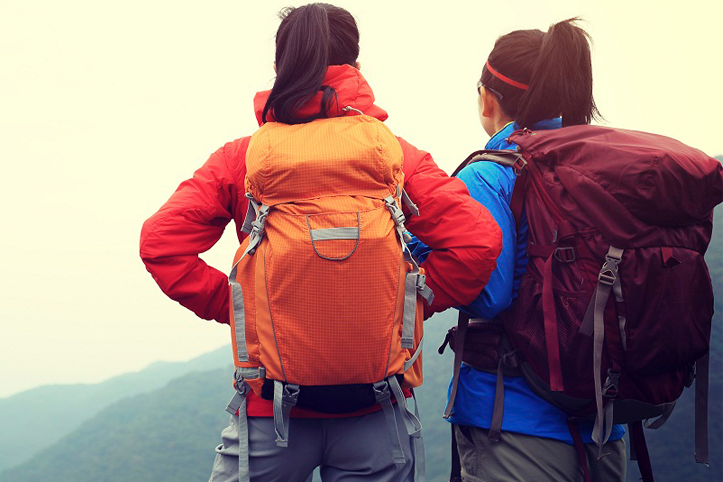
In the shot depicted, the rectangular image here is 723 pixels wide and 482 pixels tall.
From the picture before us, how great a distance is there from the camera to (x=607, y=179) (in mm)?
1835

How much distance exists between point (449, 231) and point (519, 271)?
304 mm

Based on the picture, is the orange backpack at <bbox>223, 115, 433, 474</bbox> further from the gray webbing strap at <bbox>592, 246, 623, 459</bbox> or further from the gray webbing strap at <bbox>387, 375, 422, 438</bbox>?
A: the gray webbing strap at <bbox>592, 246, 623, 459</bbox>

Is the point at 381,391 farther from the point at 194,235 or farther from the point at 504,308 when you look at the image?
the point at 194,235

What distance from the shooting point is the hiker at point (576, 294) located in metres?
1.83

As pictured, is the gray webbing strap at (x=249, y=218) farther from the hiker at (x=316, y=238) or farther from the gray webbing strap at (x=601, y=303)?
the gray webbing strap at (x=601, y=303)

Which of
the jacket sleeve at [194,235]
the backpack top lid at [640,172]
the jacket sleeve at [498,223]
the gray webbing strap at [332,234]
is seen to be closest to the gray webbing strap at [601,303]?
the backpack top lid at [640,172]

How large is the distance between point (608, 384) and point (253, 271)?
41.2 inches

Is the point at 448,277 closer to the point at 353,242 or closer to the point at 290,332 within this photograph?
the point at 353,242

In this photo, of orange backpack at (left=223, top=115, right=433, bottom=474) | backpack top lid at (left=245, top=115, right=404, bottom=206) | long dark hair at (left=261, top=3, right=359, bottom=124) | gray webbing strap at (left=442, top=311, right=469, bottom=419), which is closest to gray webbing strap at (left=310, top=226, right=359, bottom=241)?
orange backpack at (left=223, top=115, right=433, bottom=474)

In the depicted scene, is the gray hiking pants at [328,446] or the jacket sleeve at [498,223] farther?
the jacket sleeve at [498,223]

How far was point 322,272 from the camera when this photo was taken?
5.37 feet

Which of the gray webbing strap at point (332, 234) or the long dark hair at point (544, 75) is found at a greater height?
the long dark hair at point (544, 75)

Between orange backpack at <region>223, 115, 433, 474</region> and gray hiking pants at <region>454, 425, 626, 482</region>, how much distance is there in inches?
17.0

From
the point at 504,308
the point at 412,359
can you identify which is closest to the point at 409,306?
the point at 412,359
